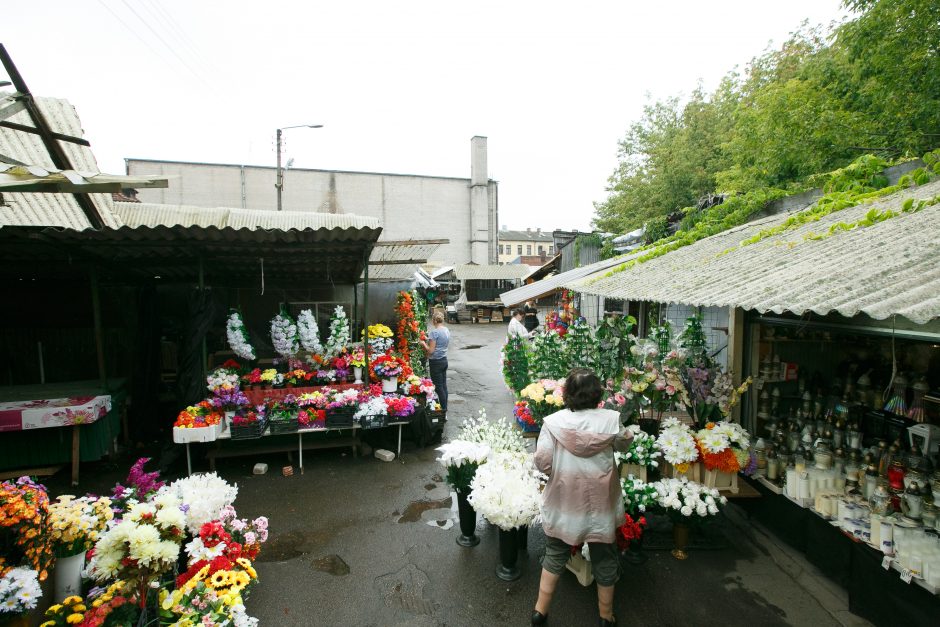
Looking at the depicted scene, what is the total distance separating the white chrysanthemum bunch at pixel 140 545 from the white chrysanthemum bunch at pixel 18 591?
246 millimetres

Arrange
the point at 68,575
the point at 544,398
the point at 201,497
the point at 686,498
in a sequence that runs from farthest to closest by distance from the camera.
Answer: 1. the point at 544,398
2. the point at 686,498
3. the point at 201,497
4. the point at 68,575

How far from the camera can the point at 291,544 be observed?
4281 millimetres

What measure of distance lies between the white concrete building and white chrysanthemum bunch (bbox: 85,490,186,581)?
25.9 m

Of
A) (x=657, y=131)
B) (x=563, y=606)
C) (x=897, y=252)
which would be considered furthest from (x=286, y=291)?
(x=657, y=131)

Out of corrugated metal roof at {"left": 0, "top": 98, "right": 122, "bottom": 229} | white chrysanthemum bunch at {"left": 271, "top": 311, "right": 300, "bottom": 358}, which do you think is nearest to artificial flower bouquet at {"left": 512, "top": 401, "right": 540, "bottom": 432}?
white chrysanthemum bunch at {"left": 271, "top": 311, "right": 300, "bottom": 358}

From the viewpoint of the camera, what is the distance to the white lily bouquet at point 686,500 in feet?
12.2

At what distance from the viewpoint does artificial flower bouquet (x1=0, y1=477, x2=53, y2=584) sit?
2.14 m

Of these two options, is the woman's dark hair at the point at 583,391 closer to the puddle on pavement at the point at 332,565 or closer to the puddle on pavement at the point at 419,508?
the puddle on pavement at the point at 332,565

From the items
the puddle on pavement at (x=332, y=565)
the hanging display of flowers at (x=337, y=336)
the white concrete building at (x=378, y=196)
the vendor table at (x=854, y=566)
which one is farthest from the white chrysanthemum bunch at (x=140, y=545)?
the white concrete building at (x=378, y=196)

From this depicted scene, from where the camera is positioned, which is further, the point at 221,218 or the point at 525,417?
the point at 221,218

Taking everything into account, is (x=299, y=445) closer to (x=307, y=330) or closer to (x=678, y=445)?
(x=307, y=330)

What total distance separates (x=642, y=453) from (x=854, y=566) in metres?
1.63

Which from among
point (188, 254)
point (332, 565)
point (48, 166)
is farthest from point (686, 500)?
point (48, 166)

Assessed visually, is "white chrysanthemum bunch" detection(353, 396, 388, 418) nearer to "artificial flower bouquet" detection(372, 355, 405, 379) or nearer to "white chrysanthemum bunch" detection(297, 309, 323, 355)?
"artificial flower bouquet" detection(372, 355, 405, 379)
